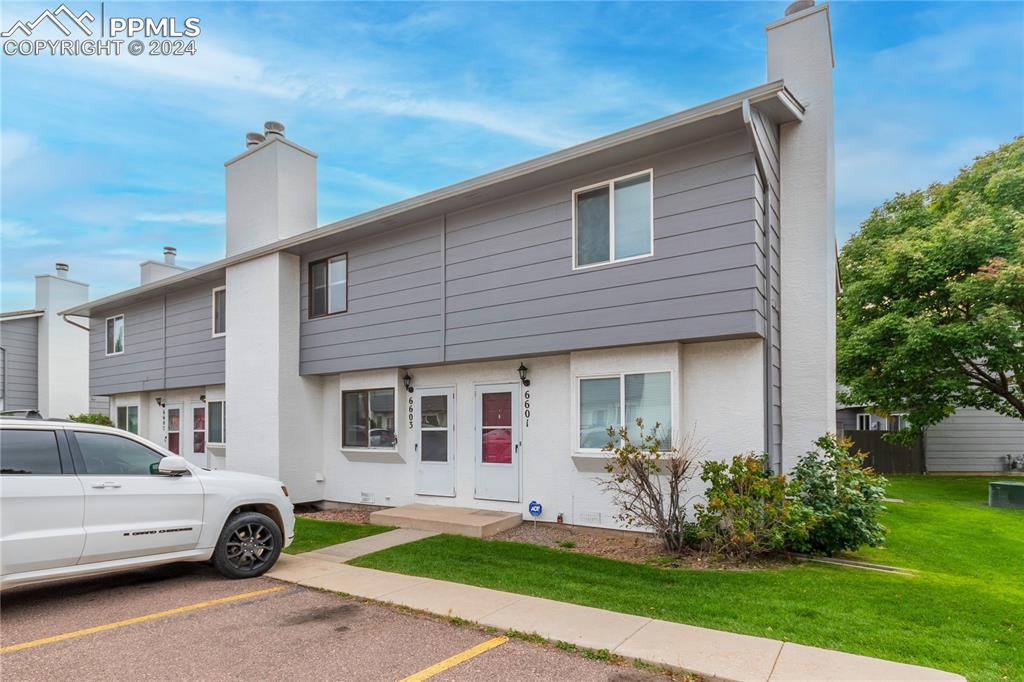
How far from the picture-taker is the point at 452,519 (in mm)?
9094

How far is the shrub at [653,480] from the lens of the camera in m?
7.36

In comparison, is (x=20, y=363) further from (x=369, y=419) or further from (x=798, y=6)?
(x=798, y=6)

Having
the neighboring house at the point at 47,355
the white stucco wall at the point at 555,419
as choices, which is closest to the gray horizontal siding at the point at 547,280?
the white stucco wall at the point at 555,419

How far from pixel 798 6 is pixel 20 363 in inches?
940

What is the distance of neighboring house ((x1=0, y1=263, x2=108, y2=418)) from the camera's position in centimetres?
1925

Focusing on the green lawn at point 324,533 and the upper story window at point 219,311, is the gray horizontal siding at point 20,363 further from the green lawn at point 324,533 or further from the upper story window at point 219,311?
the green lawn at point 324,533

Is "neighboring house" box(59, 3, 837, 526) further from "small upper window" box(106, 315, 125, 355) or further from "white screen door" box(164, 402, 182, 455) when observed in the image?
"small upper window" box(106, 315, 125, 355)

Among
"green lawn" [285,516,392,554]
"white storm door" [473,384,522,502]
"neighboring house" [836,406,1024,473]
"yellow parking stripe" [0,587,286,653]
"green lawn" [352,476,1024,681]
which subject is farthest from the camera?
"neighboring house" [836,406,1024,473]

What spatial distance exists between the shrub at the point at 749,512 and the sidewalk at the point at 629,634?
7.40 feet

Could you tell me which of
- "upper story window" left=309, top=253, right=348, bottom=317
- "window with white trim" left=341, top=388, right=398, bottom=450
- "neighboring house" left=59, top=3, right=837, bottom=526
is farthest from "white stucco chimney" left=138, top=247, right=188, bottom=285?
"window with white trim" left=341, top=388, right=398, bottom=450

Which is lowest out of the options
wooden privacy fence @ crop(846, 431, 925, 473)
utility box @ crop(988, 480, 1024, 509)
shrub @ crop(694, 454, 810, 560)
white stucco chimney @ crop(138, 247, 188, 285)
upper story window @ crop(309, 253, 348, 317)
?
wooden privacy fence @ crop(846, 431, 925, 473)

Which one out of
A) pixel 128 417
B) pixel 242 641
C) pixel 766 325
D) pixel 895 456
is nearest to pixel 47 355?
pixel 128 417

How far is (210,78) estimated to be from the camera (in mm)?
10758

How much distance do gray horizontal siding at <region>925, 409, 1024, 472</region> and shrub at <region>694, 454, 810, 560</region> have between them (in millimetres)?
17175
